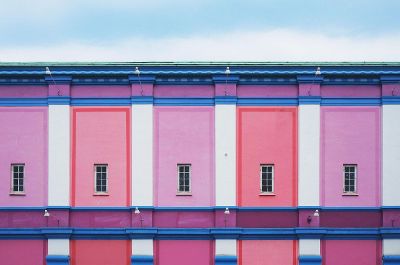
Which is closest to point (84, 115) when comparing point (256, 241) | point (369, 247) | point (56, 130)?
point (56, 130)

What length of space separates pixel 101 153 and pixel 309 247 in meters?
9.80

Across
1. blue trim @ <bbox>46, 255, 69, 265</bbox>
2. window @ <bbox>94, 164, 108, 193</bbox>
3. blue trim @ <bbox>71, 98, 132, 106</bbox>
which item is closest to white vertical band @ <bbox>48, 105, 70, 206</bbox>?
blue trim @ <bbox>71, 98, 132, 106</bbox>

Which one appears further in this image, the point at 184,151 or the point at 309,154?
the point at 184,151

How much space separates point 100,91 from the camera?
24062 mm

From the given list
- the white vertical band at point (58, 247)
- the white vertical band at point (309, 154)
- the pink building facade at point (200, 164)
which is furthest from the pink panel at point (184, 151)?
the white vertical band at point (58, 247)

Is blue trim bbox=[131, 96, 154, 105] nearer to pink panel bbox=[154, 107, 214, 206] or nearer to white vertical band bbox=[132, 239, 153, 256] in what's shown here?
pink panel bbox=[154, 107, 214, 206]

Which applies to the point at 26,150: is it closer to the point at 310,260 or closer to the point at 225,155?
the point at 225,155

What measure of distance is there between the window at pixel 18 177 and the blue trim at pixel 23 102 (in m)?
2.66

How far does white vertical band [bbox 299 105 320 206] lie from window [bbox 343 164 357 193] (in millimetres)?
1328

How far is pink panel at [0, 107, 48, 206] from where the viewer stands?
77.8 feet

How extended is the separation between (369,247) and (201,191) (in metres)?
7.58

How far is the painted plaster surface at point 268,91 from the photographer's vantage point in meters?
24.0

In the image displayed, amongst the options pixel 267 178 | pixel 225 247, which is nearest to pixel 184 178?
pixel 225 247

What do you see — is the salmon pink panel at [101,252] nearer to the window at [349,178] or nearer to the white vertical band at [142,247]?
the white vertical band at [142,247]
